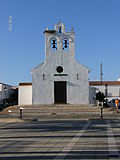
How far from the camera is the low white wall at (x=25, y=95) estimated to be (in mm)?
53312

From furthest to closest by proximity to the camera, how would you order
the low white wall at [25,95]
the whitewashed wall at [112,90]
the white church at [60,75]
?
the whitewashed wall at [112,90] < the low white wall at [25,95] < the white church at [60,75]

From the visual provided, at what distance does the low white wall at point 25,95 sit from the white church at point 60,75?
3.35 meters

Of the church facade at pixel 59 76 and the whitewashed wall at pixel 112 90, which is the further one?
the whitewashed wall at pixel 112 90

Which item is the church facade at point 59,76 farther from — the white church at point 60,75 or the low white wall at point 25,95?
the low white wall at point 25,95

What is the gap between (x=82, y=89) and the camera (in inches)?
1969

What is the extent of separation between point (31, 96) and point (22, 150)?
4078cm

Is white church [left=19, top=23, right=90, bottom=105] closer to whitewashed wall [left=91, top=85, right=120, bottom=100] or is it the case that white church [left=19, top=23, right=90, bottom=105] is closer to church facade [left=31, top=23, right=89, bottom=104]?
church facade [left=31, top=23, right=89, bottom=104]

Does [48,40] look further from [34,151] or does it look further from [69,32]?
[34,151]

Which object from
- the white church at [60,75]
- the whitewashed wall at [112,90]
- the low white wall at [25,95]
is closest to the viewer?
the white church at [60,75]

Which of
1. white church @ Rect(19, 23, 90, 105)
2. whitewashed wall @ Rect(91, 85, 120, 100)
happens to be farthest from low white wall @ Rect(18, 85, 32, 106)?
whitewashed wall @ Rect(91, 85, 120, 100)

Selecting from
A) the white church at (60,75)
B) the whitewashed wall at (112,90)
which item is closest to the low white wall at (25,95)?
the white church at (60,75)

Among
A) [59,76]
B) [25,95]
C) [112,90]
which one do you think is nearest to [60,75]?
[59,76]

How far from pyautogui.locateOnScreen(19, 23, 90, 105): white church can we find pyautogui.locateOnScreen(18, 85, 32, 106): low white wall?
11.0ft

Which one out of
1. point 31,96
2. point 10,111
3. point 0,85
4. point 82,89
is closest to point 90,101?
point 82,89
